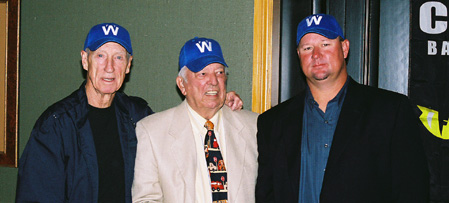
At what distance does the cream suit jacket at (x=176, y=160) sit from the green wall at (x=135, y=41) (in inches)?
24.9

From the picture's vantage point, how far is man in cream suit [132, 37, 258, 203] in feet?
6.51

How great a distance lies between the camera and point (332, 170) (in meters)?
1.80

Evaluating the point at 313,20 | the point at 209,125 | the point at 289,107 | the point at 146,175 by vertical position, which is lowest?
the point at 146,175

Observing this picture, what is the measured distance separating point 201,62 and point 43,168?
0.95 metres

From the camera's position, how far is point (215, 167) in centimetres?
203

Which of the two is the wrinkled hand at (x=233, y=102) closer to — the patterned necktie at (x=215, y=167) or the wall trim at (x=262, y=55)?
the patterned necktie at (x=215, y=167)

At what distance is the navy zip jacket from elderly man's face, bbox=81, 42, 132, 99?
91mm

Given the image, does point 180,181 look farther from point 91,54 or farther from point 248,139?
point 91,54

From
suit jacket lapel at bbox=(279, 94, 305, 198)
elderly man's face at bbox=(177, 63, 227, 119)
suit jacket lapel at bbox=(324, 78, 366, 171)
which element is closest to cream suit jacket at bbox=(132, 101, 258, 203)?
elderly man's face at bbox=(177, 63, 227, 119)

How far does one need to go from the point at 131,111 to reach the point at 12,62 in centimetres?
167

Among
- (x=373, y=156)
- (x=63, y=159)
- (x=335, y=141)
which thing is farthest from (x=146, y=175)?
(x=373, y=156)

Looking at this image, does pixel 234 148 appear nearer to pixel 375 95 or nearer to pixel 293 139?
pixel 293 139

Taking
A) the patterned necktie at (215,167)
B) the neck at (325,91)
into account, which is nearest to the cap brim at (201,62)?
the patterned necktie at (215,167)

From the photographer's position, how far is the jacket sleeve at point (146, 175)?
1947 mm
